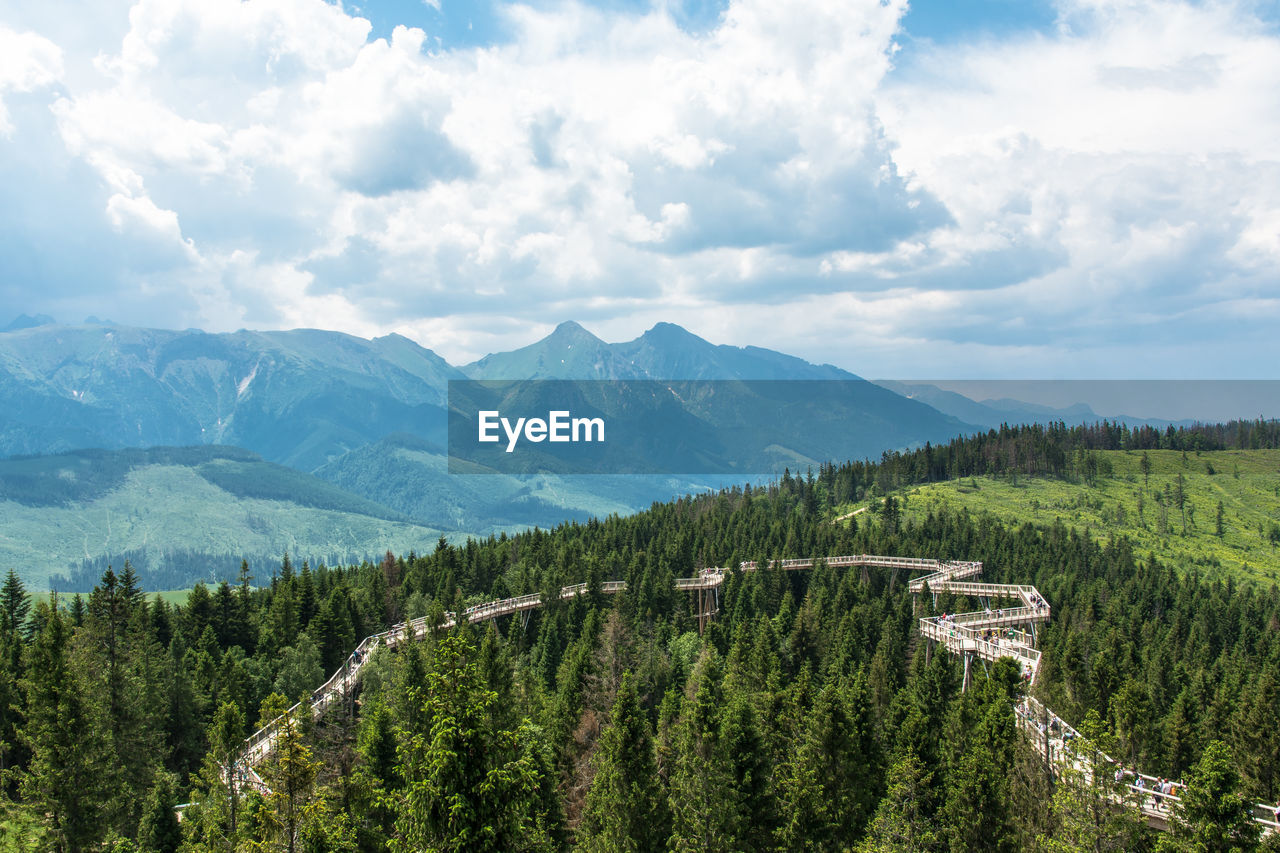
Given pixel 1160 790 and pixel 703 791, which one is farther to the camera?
pixel 1160 790

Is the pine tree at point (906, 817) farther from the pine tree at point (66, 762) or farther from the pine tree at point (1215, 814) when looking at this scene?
the pine tree at point (66, 762)

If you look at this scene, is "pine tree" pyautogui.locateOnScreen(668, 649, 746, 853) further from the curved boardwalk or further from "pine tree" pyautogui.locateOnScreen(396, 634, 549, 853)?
the curved boardwalk

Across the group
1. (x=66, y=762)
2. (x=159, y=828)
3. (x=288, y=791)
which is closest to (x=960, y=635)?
(x=288, y=791)

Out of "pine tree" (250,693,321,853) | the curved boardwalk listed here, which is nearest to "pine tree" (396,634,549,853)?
"pine tree" (250,693,321,853)

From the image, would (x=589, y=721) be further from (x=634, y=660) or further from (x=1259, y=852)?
(x=1259, y=852)

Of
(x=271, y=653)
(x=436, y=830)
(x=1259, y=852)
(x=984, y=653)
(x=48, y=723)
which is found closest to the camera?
(x=436, y=830)

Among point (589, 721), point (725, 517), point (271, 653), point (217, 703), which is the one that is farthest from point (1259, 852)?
point (725, 517)

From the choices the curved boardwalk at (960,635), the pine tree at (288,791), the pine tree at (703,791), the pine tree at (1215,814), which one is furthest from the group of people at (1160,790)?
the pine tree at (288,791)

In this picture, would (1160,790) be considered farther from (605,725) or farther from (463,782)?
(463,782)
